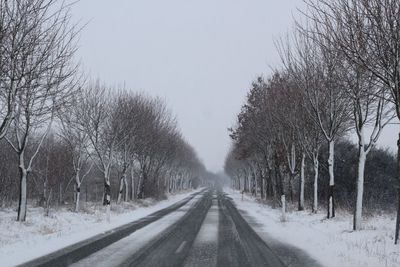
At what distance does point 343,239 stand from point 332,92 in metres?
7.37

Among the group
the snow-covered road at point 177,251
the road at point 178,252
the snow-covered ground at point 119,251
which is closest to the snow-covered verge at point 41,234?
the snow-covered road at point 177,251

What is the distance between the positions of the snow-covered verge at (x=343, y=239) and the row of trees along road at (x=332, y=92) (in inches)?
31.5

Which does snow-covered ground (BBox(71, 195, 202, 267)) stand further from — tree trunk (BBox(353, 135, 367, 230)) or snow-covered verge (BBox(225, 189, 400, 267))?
tree trunk (BBox(353, 135, 367, 230))

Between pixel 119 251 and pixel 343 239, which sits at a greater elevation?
pixel 343 239

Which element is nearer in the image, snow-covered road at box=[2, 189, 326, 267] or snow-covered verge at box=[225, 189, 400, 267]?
snow-covered road at box=[2, 189, 326, 267]

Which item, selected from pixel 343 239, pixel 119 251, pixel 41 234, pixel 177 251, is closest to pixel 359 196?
pixel 343 239

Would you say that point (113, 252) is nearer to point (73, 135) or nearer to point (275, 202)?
point (73, 135)

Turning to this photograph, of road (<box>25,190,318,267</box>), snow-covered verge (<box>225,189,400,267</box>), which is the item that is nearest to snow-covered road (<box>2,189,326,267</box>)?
road (<box>25,190,318,267</box>)

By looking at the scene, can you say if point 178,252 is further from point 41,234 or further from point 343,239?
point 41,234

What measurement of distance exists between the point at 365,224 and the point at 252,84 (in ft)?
88.8

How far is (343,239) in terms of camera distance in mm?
14820

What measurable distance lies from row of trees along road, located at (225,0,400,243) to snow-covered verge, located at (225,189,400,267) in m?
0.80

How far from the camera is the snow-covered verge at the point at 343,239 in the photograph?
11.0 m

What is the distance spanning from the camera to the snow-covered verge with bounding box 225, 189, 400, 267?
11006 millimetres
